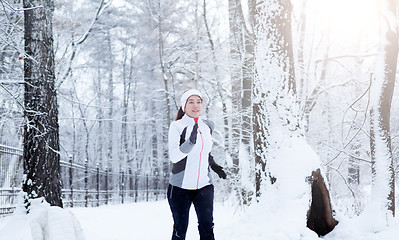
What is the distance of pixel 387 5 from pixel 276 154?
11.2 feet

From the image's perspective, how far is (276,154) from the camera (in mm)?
5035

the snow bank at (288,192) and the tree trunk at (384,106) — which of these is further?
the tree trunk at (384,106)

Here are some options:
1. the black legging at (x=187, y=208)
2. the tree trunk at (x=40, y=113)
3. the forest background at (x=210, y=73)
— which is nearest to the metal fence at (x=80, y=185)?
the forest background at (x=210, y=73)

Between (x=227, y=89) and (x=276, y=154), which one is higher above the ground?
(x=227, y=89)

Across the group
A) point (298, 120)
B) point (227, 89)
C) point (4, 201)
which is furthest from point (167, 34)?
point (298, 120)

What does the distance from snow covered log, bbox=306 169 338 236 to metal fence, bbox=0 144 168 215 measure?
7.52m

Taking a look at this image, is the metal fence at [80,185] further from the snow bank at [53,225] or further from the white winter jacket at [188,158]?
the snow bank at [53,225]

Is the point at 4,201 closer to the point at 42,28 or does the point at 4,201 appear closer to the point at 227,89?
the point at 42,28

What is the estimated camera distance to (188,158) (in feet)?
12.4

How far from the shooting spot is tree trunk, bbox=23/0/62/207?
5.70 meters

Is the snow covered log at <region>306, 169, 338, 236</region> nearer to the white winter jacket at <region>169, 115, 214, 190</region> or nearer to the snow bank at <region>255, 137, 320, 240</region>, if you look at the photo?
the snow bank at <region>255, 137, 320, 240</region>

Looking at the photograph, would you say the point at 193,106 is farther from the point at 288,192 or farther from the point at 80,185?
the point at 80,185

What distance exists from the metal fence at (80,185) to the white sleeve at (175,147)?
7.26 metres

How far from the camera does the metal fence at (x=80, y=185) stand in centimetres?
970
